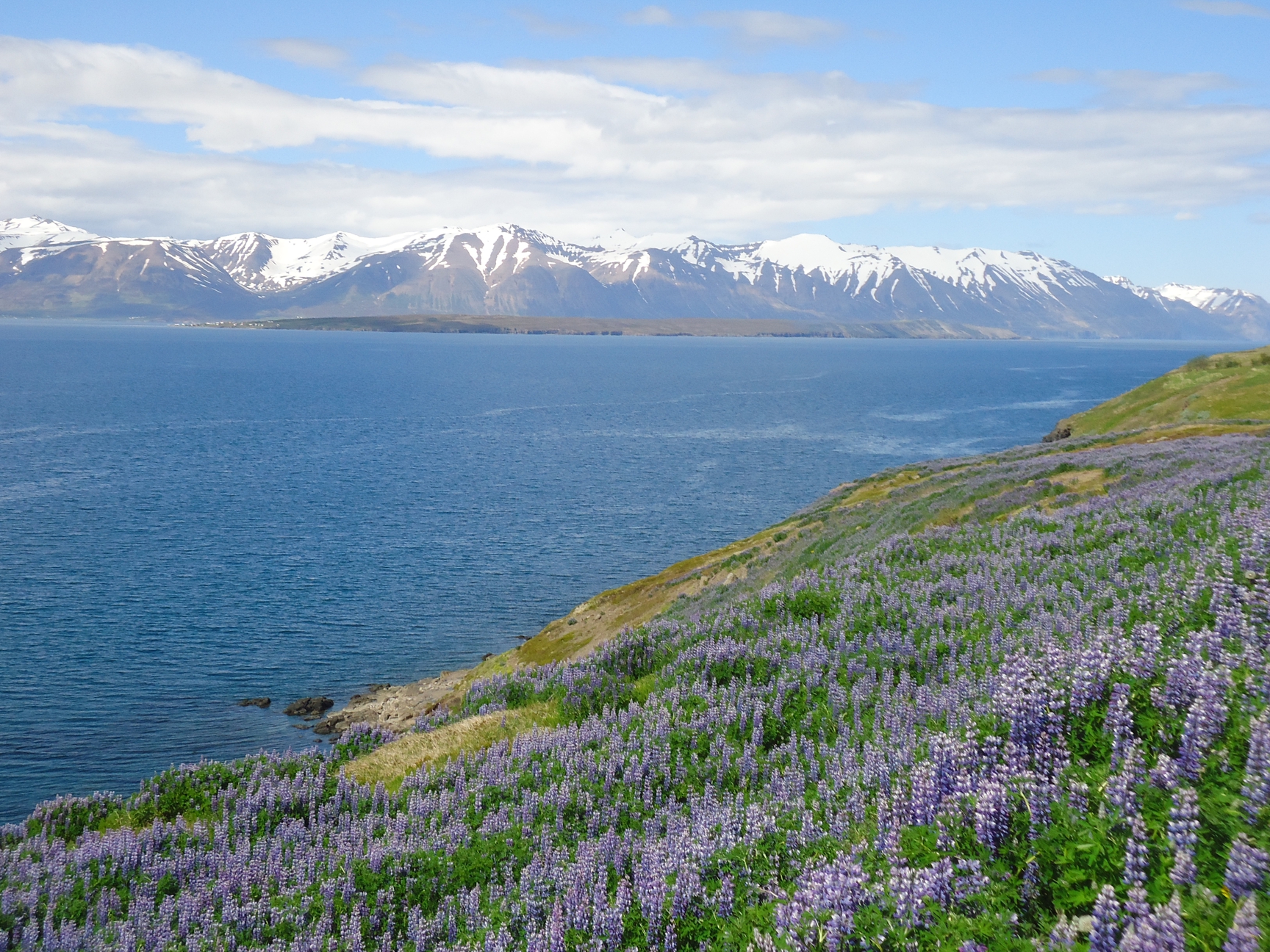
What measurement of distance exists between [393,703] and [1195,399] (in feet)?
224

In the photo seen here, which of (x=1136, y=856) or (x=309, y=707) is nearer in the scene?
(x=1136, y=856)

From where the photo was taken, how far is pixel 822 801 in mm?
9969

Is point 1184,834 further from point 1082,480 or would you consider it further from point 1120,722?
point 1082,480

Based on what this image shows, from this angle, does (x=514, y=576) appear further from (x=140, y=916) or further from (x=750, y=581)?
(x=140, y=916)

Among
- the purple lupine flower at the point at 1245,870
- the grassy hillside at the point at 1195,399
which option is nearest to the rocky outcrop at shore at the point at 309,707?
the purple lupine flower at the point at 1245,870

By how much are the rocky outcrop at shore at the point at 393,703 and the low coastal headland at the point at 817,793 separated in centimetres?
1633

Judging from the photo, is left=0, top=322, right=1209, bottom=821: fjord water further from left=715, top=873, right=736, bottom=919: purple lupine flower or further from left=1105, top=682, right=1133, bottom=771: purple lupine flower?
left=1105, top=682, right=1133, bottom=771: purple lupine flower

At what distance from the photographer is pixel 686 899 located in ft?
27.1

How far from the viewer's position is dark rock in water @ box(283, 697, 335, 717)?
39.1 metres

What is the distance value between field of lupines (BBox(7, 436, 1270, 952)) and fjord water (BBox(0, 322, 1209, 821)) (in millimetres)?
23099

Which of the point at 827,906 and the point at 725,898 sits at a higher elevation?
the point at 827,906

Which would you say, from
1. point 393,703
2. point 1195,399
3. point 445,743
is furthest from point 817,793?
point 1195,399

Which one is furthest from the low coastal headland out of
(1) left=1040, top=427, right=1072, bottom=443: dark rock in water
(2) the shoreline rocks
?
(1) left=1040, top=427, right=1072, bottom=443: dark rock in water

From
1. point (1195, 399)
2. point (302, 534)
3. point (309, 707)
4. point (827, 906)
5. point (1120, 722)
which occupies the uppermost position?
point (1195, 399)
